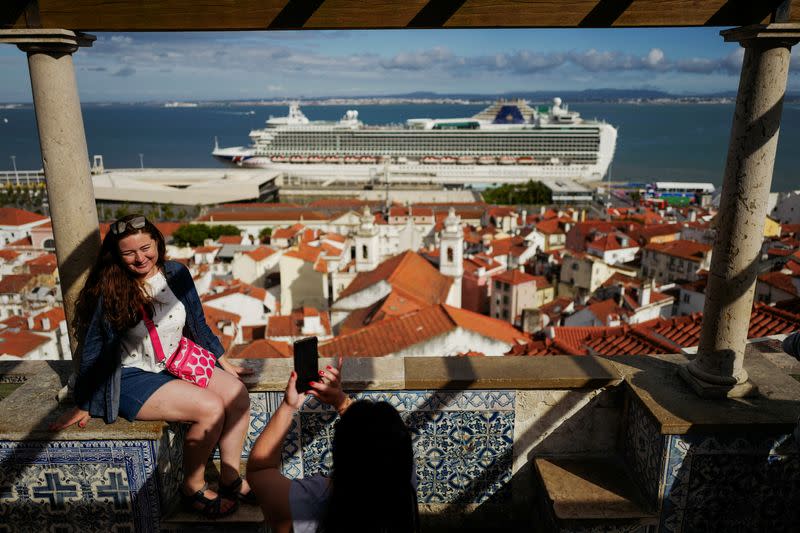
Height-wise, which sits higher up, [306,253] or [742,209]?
[742,209]

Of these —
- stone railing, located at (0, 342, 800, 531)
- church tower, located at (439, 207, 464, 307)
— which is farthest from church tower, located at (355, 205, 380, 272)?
stone railing, located at (0, 342, 800, 531)

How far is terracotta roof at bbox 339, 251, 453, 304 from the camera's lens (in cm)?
1839

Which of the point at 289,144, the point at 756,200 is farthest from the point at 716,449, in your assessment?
the point at 289,144

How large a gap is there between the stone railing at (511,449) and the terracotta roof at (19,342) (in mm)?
13394

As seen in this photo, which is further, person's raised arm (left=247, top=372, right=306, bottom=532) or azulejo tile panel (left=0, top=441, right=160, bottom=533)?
azulejo tile panel (left=0, top=441, right=160, bottom=533)

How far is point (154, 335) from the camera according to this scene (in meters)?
2.49

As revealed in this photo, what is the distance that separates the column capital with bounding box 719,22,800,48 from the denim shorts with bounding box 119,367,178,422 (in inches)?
120

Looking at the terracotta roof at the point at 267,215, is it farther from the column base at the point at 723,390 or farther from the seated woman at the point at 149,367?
the column base at the point at 723,390

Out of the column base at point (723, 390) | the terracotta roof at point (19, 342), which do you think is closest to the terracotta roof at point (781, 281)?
the column base at point (723, 390)

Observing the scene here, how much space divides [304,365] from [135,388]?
→ 1.03 metres

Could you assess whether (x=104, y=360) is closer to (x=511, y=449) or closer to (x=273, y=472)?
(x=273, y=472)

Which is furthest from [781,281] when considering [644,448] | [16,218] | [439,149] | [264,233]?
[439,149]

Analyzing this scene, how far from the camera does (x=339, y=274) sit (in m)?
24.6

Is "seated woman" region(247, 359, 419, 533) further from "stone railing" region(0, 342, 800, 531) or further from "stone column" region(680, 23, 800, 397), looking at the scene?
"stone column" region(680, 23, 800, 397)
